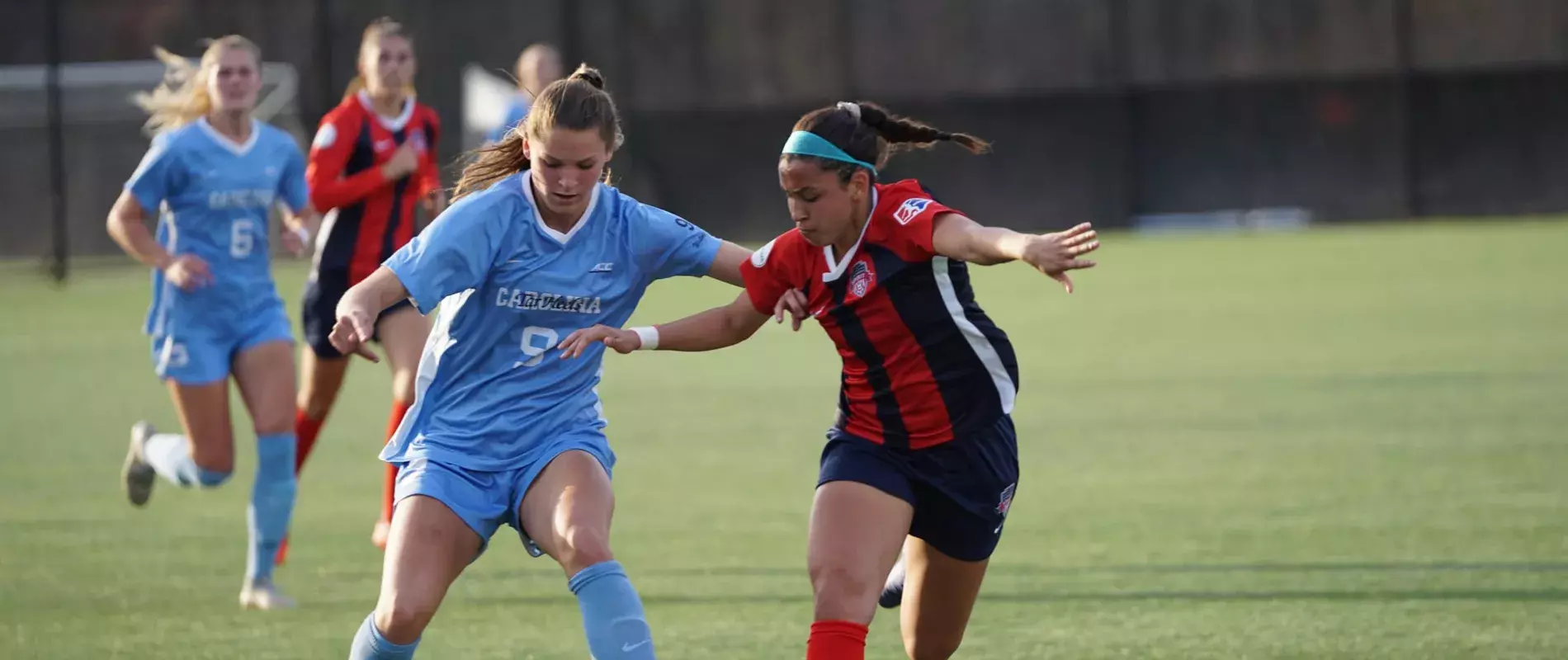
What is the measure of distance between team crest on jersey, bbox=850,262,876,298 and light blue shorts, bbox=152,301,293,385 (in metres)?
2.91

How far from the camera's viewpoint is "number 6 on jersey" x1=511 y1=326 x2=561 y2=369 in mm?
4211

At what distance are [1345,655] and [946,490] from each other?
134 cm

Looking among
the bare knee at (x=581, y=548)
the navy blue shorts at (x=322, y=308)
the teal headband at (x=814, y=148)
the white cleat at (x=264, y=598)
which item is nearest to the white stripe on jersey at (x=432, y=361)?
the bare knee at (x=581, y=548)

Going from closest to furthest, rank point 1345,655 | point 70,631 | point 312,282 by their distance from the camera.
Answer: point 1345,655 → point 70,631 → point 312,282

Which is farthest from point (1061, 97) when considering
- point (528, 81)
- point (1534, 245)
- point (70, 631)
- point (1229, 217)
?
point (70, 631)

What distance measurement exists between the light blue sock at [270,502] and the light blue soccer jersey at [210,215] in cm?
50

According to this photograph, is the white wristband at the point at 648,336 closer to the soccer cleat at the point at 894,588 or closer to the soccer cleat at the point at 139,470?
the soccer cleat at the point at 894,588

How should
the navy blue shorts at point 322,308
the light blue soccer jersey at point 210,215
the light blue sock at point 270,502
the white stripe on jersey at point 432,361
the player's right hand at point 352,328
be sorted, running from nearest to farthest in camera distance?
the player's right hand at point 352,328 → the white stripe on jersey at point 432,361 → the light blue sock at point 270,502 → the light blue soccer jersey at point 210,215 → the navy blue shorts at point 322,308

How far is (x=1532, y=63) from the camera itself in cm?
2255

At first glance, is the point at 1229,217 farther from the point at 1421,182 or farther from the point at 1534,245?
the point at 1534,245

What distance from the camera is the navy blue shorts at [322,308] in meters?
7.04

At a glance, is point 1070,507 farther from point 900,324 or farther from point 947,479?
point 900,324

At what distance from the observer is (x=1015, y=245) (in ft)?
12.2

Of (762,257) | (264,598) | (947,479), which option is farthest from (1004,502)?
(264,598)
